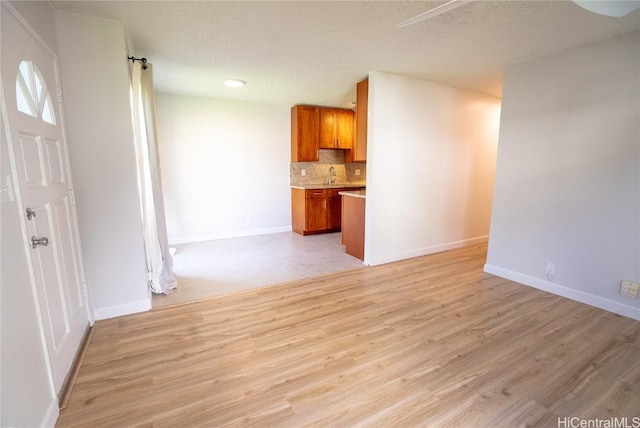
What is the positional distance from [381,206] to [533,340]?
203cm

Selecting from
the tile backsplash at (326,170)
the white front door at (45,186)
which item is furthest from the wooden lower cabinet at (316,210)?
the white front door at (45,186)

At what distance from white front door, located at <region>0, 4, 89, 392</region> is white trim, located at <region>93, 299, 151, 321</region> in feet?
0.65

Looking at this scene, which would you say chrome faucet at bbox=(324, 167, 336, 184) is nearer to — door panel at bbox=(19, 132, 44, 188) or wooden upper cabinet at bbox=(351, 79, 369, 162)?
wooden upper cabinet at bbox=(351, 79, 369, 162)

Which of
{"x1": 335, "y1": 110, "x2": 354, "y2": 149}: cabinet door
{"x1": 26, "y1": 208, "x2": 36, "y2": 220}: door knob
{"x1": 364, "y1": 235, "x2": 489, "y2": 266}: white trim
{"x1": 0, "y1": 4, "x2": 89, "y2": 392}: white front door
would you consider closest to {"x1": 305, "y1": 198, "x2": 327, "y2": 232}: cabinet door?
{"x1": 335, "y1": 110, "x2": 354, "y2": 149}: cabinet door

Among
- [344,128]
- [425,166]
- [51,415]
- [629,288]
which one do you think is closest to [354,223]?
[425,166]

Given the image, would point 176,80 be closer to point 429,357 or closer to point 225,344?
point 225,344

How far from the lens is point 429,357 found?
1937 millimetres

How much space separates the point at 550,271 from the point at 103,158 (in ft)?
13.9

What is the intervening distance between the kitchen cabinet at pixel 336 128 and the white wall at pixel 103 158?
360 cm

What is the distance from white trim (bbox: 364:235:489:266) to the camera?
3.76 meters

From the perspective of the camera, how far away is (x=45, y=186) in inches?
67.0

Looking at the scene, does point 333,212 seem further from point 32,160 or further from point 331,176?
point 32,160

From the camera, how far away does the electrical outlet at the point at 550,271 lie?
2.92 metres

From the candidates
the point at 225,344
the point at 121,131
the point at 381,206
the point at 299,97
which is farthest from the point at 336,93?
the point at 225,344
